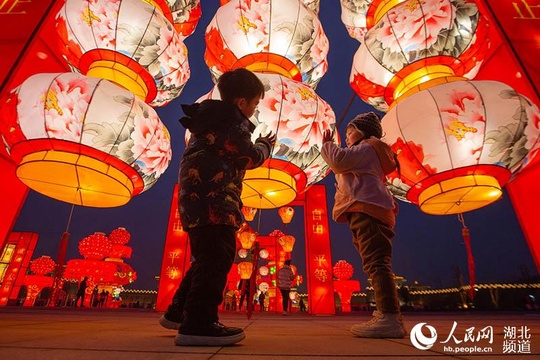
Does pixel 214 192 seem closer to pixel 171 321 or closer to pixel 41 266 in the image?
pixel 171 321

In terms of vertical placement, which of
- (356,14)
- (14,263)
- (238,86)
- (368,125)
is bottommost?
(238,86)

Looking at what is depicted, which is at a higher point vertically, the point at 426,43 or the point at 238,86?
the point at 426,43

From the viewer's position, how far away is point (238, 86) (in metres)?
1.65

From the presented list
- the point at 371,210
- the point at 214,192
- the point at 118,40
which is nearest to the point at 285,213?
the point at 118,40

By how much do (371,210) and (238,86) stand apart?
1.13m

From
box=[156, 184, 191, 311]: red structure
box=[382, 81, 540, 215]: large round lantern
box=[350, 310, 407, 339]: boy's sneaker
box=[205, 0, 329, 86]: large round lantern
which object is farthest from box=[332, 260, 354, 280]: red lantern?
box=[350, 310, 407, 339]: boy's sneaker

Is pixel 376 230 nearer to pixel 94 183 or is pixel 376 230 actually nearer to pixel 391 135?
pixel 391 135

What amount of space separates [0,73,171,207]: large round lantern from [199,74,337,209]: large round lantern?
36.8 inches

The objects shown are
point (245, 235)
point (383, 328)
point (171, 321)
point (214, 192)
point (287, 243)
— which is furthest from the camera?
point (287, 243)

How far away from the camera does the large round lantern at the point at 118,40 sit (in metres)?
3.04

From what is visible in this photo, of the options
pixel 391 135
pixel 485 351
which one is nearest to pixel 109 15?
pixel 391 135

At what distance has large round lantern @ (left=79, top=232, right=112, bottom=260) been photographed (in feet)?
38.4

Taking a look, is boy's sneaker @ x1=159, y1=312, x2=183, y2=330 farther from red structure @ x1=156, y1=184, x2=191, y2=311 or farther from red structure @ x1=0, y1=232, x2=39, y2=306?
red structure @ x1=0, y1=232, x2=39, y2=306

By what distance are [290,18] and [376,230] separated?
266 centimetres
